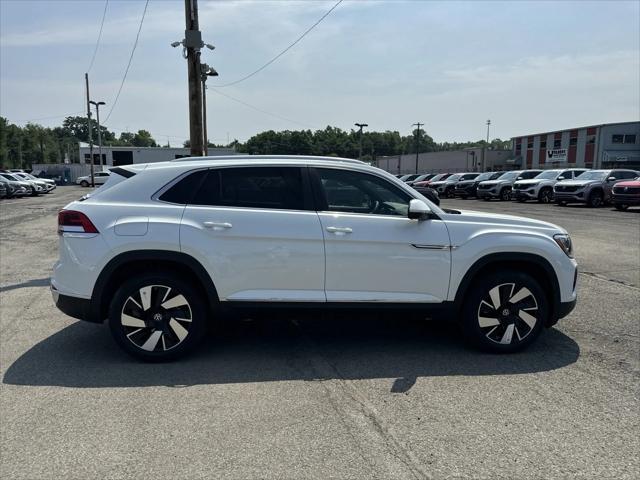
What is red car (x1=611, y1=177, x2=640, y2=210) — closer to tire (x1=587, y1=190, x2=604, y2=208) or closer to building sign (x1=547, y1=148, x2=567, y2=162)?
tire (x1=587, y1=190, x2=604, y2=208)

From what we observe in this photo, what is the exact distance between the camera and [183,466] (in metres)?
2.85

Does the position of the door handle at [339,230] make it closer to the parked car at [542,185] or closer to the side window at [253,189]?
the side window at [253,189]

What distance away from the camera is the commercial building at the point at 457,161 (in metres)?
72.3

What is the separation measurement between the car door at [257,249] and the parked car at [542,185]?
2603cm

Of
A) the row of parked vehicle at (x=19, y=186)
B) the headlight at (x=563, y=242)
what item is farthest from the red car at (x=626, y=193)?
the row of parked vehicle at (x=19, y=186)

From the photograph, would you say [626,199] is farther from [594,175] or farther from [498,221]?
[498,221]

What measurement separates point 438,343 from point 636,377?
167 cm

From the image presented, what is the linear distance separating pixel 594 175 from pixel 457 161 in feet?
182

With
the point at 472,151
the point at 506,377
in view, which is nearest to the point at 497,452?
the point at 506,377

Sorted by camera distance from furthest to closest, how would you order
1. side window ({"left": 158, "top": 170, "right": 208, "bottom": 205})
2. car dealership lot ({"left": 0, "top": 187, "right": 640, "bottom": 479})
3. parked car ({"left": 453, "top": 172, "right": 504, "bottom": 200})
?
parked car ({"left": 453, "top": 172, "right": 504, "bottom": 200}) → side window ({"left": 158, "top": 170, "right": 208, "bottom": 205}) → car dealership lot ({"left": 0, "top": 187, "right": 640, "bottom": 479})

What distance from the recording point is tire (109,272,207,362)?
13.9 ft

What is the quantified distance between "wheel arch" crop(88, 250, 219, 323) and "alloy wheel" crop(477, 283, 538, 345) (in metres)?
2.46

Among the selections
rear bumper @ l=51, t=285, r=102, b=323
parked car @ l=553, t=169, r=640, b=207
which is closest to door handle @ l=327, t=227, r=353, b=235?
rear bumper @ l=51, t=285, r=102, b=323

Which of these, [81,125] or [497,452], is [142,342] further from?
[81,125]
